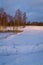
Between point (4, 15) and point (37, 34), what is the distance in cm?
43

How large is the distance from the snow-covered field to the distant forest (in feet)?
0.22

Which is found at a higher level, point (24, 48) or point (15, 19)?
point (15, 19)

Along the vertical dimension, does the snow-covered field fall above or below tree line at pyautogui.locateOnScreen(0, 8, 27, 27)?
below

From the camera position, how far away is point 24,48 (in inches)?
57.4

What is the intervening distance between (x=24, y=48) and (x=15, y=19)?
0.35m

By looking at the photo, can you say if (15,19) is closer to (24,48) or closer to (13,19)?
(13,19)

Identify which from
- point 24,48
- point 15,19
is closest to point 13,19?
point 15,19

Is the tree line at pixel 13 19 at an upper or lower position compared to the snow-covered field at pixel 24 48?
upper

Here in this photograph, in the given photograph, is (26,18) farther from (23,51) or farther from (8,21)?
(23,51)

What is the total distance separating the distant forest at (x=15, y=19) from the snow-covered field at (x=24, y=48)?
67 millimetres

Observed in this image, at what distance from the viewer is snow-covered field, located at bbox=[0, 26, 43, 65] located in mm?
1444

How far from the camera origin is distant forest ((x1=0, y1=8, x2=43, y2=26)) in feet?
4.79

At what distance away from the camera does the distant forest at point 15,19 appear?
1.46 m

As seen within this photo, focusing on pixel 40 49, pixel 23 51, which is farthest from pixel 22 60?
pixel 40 49
